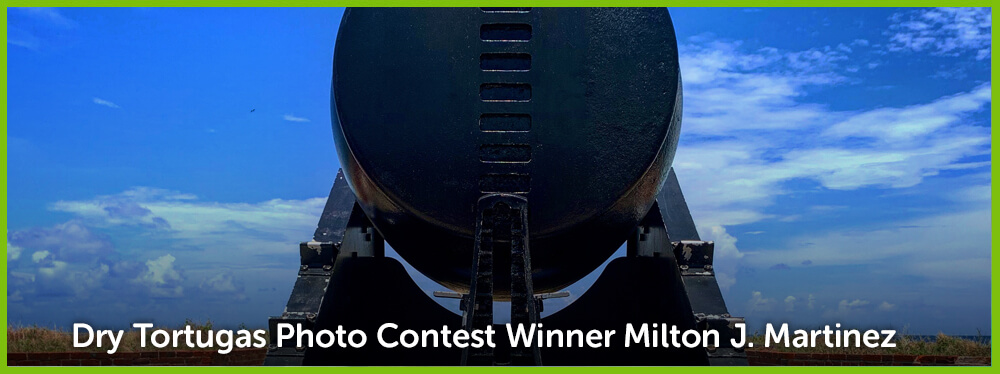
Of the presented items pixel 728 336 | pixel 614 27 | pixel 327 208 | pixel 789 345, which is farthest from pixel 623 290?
pixel 789 345

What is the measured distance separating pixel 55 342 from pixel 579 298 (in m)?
4.56

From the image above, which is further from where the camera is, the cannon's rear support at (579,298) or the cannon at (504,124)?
the cannon's rear support at (579,298)

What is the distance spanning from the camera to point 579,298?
5391 mm

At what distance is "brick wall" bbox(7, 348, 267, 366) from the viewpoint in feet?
21.8

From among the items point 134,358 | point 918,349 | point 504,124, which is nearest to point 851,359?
point 918,349

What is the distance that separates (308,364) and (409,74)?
1640 millimetres

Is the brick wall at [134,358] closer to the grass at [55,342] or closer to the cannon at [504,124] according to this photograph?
the grass at [55,342]

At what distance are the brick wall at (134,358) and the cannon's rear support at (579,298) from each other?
2286 millimetres

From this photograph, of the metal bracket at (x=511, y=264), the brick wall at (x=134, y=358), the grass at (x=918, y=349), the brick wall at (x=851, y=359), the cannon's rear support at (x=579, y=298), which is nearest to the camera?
the metal bracket at (x=511, y=264)

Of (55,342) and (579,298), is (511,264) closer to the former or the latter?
(579,298)

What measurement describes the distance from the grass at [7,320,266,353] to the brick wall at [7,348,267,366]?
7 centimetres

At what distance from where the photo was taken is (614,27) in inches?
127

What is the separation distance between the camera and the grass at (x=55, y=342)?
273 inches

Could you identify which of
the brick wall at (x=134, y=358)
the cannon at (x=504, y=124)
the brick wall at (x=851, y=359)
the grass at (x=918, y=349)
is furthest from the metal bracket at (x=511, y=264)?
the grass at (x=918, y=349)
